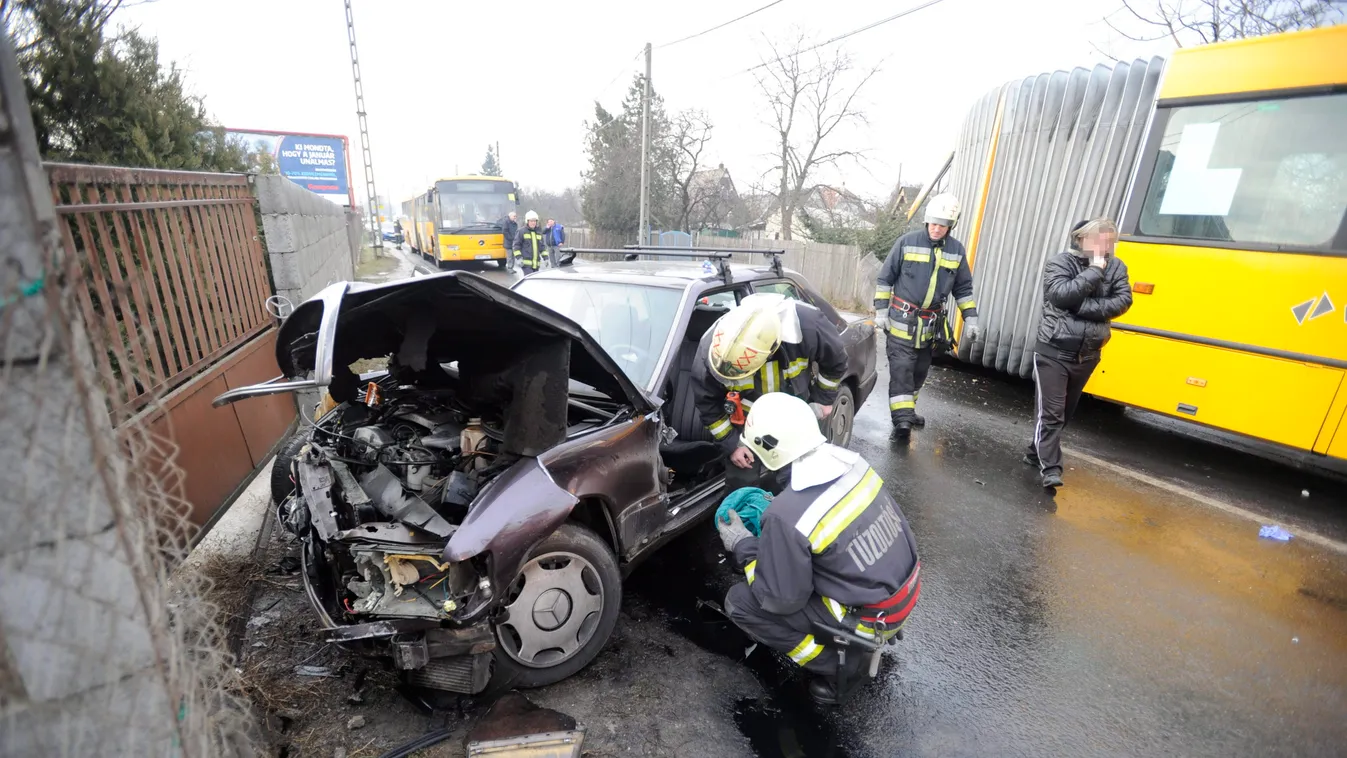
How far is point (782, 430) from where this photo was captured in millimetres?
2176

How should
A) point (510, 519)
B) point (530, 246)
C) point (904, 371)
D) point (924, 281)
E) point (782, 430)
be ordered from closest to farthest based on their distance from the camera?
point (510, 519) < point (782, 430) < point (924, 281) < point (904, 371) < point (530, 246)

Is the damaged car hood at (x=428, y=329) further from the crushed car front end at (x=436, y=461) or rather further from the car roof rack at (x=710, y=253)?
the car roof rack at (x=710, y=253)

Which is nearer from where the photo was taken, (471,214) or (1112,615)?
(1112,615)

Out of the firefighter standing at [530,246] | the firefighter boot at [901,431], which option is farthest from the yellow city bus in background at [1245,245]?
the firefighter standing at [530,246]

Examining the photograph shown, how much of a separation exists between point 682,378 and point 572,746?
212 centimetres

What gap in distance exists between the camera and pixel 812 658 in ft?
7.28

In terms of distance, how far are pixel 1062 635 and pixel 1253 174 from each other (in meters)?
3.88

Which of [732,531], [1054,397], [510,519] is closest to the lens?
[510,519]

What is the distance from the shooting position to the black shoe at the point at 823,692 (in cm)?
230

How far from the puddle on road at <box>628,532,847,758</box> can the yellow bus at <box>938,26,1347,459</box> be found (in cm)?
404

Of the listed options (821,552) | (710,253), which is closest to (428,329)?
(821,552)

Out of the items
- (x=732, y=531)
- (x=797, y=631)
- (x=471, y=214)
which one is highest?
(x=471, y=214)

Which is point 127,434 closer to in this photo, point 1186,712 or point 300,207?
point 1186,712

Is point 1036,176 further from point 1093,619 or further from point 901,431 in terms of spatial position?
point 1093,619
